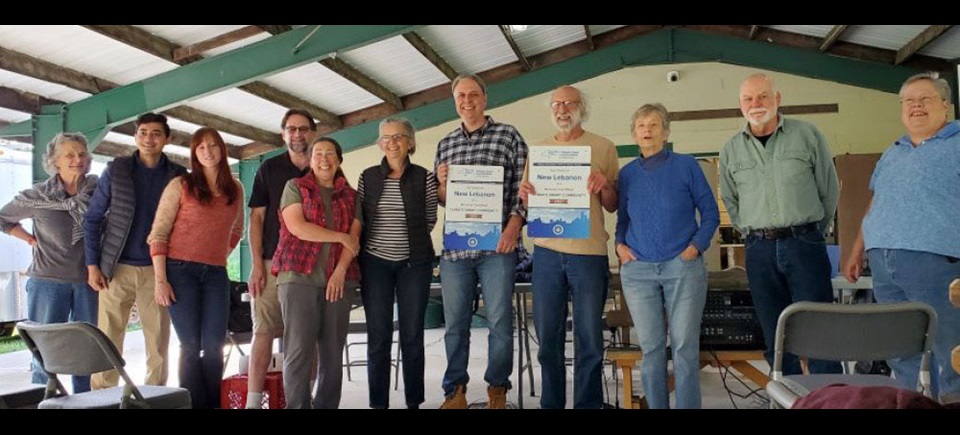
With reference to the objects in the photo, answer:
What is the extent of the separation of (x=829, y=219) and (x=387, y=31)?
410 cm

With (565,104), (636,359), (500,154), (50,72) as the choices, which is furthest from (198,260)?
(50,72)

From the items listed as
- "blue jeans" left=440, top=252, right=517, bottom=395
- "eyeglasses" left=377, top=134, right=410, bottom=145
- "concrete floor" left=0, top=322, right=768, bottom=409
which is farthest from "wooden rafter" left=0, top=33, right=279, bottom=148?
"blue jeans" left=440, top=252, right=517, bottom=395

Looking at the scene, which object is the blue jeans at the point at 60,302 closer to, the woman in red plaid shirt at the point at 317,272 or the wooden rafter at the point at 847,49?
the woman in red plaid shirt at the point at 317,272

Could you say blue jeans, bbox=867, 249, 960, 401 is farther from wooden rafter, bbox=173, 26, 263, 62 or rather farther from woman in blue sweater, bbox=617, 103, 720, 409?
wooden rafter, bbox=173, 26, 263, 62

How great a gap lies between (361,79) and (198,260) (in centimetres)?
588

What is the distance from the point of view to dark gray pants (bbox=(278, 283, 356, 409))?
297 centimetres

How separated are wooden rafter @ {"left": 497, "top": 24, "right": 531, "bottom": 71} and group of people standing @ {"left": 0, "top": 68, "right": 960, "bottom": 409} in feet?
18.4

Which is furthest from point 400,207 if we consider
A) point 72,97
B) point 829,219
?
point 72,97

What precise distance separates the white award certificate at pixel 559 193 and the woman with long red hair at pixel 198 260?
1.38m

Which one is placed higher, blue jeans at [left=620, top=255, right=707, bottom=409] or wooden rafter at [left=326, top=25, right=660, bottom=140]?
wooden rafter at [left=326, top=25, right=660, bottom=140]

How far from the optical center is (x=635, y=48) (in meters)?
10.2

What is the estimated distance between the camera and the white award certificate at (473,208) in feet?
10.1

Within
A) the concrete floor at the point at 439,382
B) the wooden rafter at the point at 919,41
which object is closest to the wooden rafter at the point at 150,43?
the concrete floor at the point at 439,382

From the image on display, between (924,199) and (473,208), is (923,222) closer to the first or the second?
(924,199)
